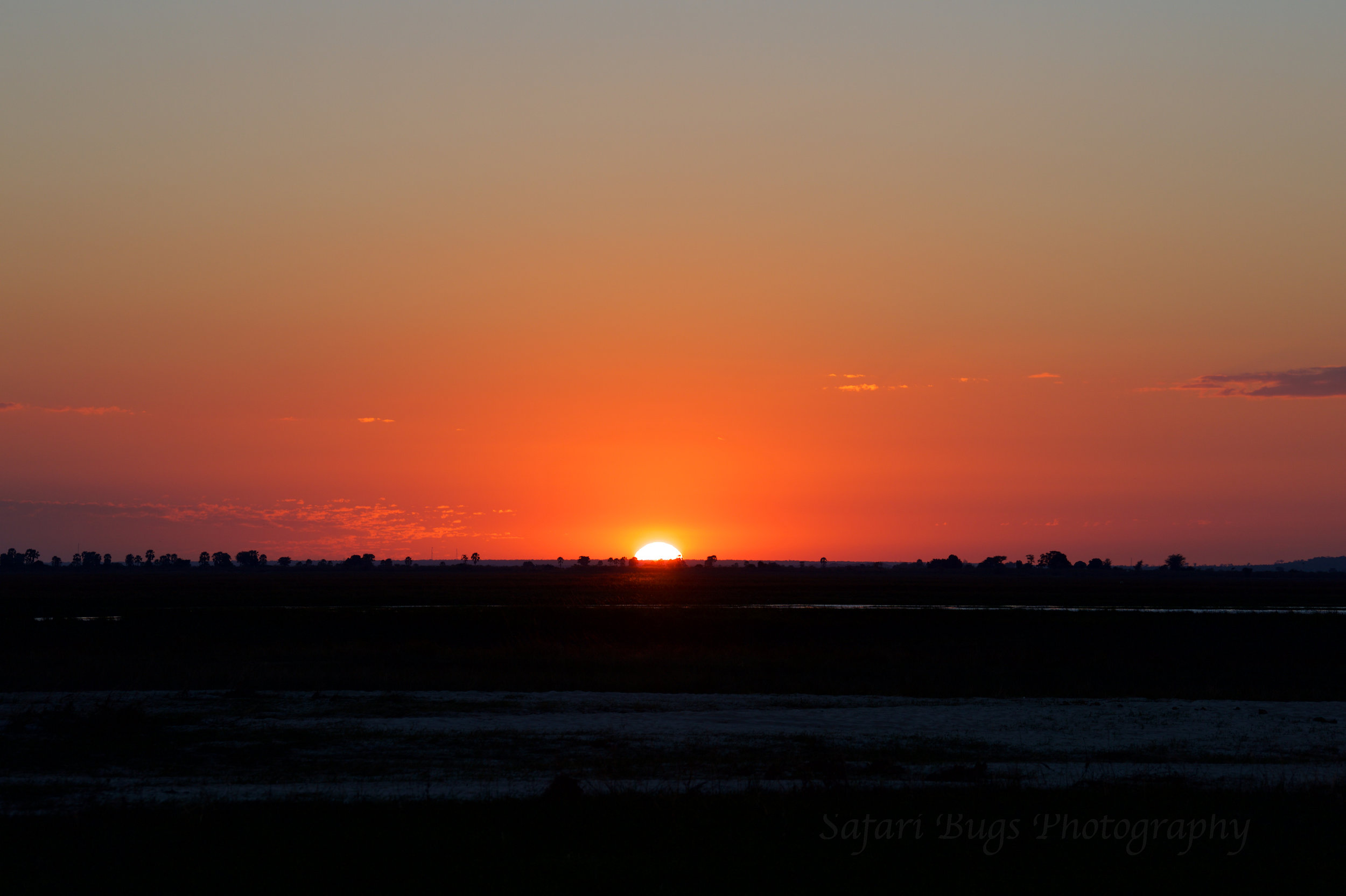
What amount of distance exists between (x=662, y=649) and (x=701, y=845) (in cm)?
2807

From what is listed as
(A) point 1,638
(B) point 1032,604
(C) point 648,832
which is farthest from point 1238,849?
(B) point 1032,604

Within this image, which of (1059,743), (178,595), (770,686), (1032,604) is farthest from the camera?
(178,595)

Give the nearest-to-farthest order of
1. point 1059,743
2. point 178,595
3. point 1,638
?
point 1059,743 < point 1,638 < point 178,595

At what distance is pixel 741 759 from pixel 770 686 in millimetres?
12377

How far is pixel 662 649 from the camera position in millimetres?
40062

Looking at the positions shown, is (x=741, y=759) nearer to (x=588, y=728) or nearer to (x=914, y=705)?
→ (x=588, y=728)

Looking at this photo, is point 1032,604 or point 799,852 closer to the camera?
point 799,852

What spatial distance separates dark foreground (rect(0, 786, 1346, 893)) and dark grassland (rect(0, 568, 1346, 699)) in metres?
15.4

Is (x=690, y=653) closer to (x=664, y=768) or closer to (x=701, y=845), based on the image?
(x=664, y=768)

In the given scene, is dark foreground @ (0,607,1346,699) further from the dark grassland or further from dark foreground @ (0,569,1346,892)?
dark foreground @ (0,569,1346,892)

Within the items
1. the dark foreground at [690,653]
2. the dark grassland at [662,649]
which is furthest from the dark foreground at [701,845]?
the dark grassland at [662,649]

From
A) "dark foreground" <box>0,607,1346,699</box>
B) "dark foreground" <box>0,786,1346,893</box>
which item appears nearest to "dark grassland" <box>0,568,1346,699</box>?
"dark foreground" <box>0,607,1346,699</box>

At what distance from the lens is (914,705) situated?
84.8ft

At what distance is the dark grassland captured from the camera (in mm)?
30391
